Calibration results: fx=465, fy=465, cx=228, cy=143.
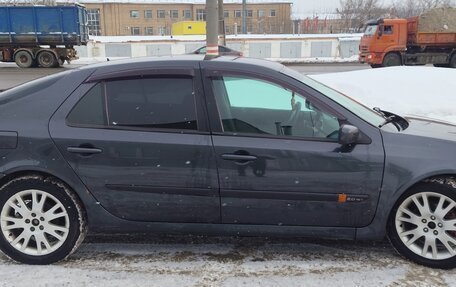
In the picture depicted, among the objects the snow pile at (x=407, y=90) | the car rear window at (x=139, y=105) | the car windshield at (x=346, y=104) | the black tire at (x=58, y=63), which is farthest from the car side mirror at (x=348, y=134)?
the black tire at (x=58, y=63)

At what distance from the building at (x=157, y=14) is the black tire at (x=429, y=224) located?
67029 mm

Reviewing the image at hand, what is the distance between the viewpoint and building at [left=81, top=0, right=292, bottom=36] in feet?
229

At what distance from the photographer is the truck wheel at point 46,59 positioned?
2470 cm

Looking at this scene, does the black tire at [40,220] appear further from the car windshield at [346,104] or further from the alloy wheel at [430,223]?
the alloy wheel at [430,223]

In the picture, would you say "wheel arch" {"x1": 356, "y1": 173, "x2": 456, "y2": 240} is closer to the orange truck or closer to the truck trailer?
the orange truck

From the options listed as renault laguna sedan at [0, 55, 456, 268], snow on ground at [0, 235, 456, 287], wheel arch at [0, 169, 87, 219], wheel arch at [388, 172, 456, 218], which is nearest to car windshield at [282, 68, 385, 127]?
renault laguna sedan at [0, 55, 456, 268]

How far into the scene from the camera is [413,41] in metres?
23.5

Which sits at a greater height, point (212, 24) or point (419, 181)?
point (212, 24)

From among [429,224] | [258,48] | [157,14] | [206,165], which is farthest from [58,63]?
[157,14]

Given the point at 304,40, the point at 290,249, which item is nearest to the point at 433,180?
the point at 290,249

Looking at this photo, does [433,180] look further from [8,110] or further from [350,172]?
[8,110]

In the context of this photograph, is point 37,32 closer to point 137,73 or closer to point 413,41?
point 413,41

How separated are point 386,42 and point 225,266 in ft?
71.0

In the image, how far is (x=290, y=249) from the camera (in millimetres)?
3645
